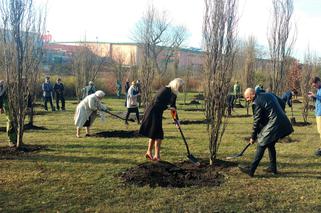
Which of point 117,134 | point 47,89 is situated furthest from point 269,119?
point 47,89

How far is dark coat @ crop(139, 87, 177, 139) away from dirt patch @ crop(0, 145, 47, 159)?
9.35ft

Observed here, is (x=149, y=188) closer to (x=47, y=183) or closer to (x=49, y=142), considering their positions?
(x=47, y=183)

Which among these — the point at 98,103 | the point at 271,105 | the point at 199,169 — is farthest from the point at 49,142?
the point at 271,105

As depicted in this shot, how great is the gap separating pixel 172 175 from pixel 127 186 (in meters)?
0.88

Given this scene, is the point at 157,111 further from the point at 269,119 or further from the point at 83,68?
the point at 83,68

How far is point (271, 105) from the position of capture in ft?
22.5

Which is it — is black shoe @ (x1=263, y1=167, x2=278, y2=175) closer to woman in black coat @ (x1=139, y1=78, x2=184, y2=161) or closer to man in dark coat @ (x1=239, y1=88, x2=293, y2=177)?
man in dark coat @ (x1=239, y1=88, x2=293, y2=177)

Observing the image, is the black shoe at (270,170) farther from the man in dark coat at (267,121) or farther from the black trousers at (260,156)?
the man in dark coat at (267,121)

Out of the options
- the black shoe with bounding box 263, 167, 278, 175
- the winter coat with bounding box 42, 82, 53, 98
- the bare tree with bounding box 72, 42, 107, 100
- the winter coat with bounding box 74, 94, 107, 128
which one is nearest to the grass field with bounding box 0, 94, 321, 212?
the black shoe with bounding box 263, 167, 278, 175

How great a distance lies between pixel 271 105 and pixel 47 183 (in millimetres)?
3940

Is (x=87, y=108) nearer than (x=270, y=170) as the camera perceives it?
No

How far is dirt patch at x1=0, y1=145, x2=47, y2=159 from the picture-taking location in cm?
854

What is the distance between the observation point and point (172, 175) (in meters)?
6.80

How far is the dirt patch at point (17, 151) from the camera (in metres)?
8.54
